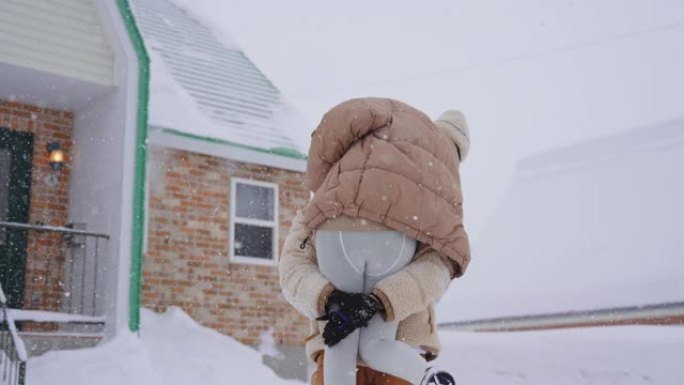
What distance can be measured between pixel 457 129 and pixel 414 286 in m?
0.93

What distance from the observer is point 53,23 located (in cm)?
839

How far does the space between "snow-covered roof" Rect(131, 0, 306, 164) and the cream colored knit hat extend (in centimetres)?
652

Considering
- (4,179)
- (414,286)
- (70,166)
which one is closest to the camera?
(414,286)

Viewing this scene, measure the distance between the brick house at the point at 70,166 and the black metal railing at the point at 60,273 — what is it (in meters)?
0.01

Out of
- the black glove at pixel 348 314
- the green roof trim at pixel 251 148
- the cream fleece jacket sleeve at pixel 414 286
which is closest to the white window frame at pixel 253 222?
the green roof trim at pixel 251 148

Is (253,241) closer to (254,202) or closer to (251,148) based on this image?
(254,202)

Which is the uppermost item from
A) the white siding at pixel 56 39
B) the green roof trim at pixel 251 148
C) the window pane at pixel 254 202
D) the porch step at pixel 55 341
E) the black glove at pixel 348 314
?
the white siding at pixel 56 39

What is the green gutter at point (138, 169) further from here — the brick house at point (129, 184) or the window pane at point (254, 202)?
the window pane at point (254, 202)

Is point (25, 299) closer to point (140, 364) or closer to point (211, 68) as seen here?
point (140, 364)

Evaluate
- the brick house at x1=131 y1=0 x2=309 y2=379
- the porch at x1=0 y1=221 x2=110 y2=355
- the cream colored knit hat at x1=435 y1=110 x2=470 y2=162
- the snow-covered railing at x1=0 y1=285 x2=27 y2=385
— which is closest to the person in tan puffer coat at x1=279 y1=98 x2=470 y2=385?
the cream colored knit hat at x1=435 y1=110 x2=470 y2=162

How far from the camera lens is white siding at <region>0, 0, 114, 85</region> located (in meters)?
8.09

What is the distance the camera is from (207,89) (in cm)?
1120

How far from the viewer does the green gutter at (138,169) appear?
314 inches

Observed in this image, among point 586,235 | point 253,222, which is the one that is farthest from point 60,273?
point 586,235
